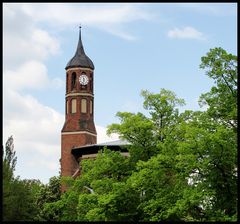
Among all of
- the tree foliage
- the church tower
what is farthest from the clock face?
the tree foliage

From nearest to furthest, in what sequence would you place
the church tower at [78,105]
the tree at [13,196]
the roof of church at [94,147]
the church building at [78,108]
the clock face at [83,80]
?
the tree at [13,196], the roof of church at [94,147], the church building at [78,108], the church tower at [78,105], the clock face at [83,80]

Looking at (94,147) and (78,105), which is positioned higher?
(78,105)

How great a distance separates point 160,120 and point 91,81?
38.3 metres

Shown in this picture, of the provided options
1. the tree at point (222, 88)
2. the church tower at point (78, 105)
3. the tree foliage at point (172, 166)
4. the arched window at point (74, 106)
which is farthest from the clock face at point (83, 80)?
the tree at point (222, 88)

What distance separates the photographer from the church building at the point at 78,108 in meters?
67.4

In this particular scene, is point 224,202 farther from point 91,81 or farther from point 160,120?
point 91,81

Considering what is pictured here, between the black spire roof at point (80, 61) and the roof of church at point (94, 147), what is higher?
the black spire roof at point (80, 61)

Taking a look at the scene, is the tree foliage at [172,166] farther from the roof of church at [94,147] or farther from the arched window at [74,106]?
the arched window at [74,106]

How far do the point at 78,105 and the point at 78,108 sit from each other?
1.05ft

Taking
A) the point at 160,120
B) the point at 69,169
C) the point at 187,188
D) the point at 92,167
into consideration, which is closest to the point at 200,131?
the point at 187,188

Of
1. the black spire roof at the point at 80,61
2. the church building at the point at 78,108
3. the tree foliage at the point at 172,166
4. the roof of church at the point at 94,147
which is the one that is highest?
the black spire roof at the point at 80,61

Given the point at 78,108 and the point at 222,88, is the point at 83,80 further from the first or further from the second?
the point at 222,88

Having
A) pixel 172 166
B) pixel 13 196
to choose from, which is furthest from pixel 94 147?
pixel 172 166

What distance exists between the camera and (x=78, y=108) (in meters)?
69.1
